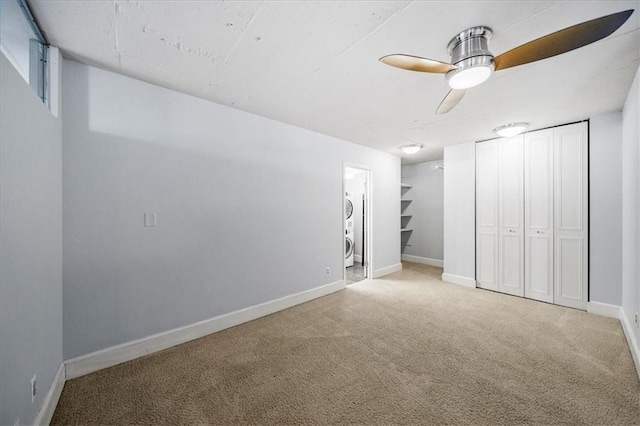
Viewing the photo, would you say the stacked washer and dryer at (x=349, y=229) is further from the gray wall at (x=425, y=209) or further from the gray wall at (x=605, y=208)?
the gray wall at (x=605, y=208)

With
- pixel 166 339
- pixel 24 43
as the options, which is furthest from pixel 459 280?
pixel 24 43

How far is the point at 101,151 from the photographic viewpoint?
6.63 ft

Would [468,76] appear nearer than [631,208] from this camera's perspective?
Yes

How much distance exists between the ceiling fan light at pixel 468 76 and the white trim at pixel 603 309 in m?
3.41

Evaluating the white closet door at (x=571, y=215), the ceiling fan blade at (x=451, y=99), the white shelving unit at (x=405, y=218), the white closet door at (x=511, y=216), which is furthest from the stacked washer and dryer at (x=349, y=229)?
the ceiling fan blade at (x=451, y=99)

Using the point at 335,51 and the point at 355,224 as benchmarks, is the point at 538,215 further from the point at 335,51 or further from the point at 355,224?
the point at 335,51

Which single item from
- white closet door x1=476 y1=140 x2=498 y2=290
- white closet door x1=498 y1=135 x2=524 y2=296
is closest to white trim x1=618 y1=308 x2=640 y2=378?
white closet door x1=498 y1=135 x2=524 y2=296

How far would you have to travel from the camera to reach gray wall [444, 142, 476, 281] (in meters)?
4.20

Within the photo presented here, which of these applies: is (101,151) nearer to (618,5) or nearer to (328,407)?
(328,407)

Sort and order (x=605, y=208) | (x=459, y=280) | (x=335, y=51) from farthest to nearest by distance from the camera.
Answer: (x=459, y=280), (x=605, y=208), (x=335, y=51)

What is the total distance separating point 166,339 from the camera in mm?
2316

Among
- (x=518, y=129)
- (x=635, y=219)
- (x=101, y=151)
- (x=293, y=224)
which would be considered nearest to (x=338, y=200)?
(x=293, y=224)

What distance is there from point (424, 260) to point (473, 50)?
534 cm

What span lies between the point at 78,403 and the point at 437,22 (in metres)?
3.40
